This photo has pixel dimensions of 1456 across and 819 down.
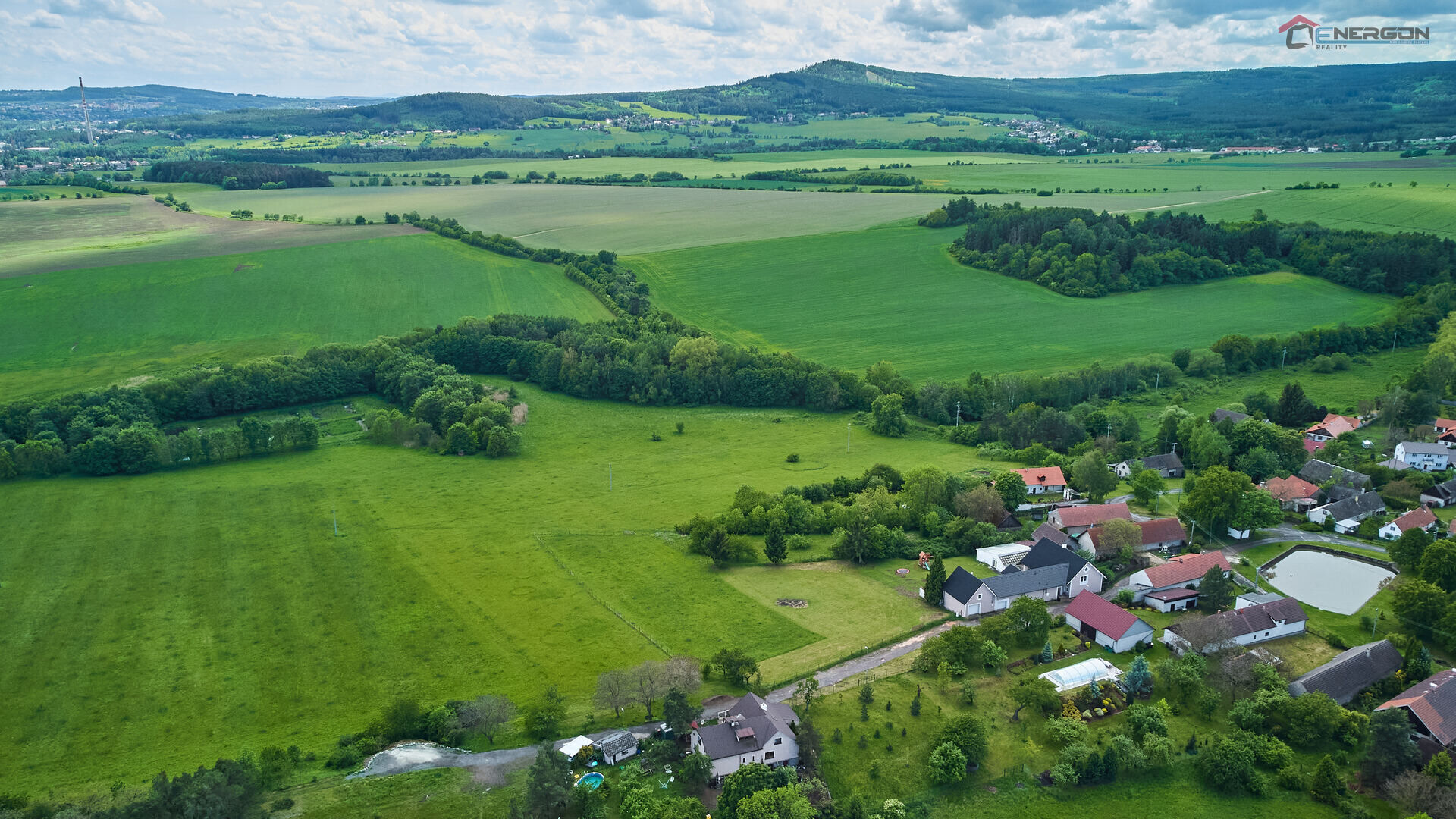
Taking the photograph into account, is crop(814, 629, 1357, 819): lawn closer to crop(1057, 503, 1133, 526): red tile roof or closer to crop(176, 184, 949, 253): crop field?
crop(1057, 503, 1133, 526): red tile roof

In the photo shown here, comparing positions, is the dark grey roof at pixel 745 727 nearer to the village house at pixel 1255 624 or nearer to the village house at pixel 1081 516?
the village house at pixel 1255 624

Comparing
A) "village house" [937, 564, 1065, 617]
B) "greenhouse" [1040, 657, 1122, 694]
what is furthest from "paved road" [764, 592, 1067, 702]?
"greenhouse" [1040, 657, 1122, 694]

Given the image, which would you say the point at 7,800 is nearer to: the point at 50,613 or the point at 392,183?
the point at 50,613

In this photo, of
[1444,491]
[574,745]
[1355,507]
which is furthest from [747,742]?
[1444,491]

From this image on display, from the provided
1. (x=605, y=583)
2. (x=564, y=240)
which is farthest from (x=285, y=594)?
(x=564, y=240)

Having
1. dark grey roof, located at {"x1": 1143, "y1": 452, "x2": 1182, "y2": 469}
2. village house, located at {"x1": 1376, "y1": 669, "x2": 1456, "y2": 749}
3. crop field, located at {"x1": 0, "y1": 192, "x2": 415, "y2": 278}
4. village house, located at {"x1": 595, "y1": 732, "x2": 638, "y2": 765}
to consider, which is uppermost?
crop field, located at {"x1": 0, "y1": 192, "x2": 415, "y2": 278}

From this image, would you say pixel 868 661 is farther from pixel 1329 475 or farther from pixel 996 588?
pixel 1329 475
